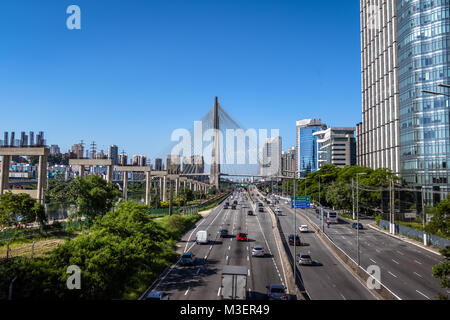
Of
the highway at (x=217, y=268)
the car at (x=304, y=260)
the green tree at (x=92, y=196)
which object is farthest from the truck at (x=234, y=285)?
the green tree at (x=92, y=196)

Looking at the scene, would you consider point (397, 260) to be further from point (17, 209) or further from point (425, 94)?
point (425, 94)

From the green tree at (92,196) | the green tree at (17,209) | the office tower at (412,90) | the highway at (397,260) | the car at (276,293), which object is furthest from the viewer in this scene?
the office tower at (412,90)

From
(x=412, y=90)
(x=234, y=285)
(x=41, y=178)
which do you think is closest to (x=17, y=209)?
(x=41, y=178)

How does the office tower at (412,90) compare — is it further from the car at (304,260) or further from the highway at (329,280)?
the car at (304,260)

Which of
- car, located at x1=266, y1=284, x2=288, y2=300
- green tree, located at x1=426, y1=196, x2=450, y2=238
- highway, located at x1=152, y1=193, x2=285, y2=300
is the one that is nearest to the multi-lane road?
highway, located at x1=152, y1=193, x2=285, y2=300

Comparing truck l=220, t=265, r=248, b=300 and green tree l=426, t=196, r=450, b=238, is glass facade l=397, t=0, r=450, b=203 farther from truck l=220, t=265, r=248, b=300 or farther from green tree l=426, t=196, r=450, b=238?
truck l=220, t=265, r=248, b=300
